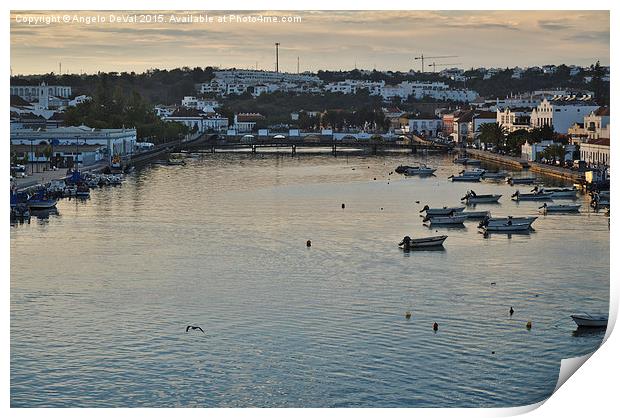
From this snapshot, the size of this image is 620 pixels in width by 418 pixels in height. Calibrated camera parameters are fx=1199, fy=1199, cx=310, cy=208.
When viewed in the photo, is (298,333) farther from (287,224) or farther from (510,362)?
(287,224)

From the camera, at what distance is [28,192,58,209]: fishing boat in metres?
9.77

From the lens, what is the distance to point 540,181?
13.2 metres

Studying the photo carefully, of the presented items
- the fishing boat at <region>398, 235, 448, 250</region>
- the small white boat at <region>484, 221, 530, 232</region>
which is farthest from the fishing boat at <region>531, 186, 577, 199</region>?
the fishing boat at <region>398, 235, 448, 250</region>

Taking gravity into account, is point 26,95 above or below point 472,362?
above

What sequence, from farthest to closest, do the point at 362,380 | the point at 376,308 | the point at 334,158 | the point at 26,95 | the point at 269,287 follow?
the point at 26,95
the point at 334,158
the point at 269,287
the point at 376,308
the point at 362,380

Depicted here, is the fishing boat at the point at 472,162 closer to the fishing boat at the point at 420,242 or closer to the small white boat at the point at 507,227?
the small white boat at the point at 507,227

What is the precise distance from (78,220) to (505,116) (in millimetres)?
12947

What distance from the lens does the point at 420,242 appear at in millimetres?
7676

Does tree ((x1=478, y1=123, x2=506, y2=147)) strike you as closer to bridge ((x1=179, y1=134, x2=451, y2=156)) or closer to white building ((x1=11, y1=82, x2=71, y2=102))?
bridge ((x1=179, y1=134, x2=451, y2=156))

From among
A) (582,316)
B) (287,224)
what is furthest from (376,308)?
(287,224)

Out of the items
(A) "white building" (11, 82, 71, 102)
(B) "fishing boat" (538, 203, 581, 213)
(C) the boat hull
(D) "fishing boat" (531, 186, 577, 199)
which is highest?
(A) "white building" (11, 82, 71, 102)

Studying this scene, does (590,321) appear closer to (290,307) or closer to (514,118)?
(290,307)

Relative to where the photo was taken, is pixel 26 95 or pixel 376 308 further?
pixel 26 95

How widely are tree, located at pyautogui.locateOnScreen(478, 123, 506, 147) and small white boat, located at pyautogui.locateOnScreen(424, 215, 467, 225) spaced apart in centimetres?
1008
